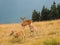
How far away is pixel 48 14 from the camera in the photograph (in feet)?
185

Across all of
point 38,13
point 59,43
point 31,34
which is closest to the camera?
point 59,43

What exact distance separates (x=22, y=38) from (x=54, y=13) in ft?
132

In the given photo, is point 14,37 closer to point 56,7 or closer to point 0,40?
point 0,40

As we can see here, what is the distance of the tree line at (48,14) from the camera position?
54.8 metres

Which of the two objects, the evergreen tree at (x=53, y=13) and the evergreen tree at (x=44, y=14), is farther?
the evergreen tree at (x=44, y=14)

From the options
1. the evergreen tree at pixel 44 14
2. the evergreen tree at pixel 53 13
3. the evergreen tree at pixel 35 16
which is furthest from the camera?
the evergreen tree at pixel 44 14

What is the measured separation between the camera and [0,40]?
52.7 feet

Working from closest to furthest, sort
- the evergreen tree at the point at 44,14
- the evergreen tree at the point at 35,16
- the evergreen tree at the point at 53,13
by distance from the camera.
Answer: the evergreen tree at the point at 35,16 → the evergreen tree at the point at 53,13 → the evergreen tree at the point at 44,14

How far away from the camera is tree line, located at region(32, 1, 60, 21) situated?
180 feet

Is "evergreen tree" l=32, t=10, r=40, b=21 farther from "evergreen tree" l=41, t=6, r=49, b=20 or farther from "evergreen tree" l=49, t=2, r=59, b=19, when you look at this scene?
"evergreen tree" l=49, t=2, r=59, b=19

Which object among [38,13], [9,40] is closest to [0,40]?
[9,40]

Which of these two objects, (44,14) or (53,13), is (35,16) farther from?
(53,13)

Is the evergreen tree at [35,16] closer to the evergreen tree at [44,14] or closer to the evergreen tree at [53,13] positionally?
the evergreen tree at [44,14]

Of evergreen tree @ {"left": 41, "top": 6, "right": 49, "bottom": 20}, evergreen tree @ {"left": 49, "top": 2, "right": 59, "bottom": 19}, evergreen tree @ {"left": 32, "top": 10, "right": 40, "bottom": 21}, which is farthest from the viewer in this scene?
evergreen tree @ {"left": 41, "top": 6, "right": 49, "bottom": 20}
